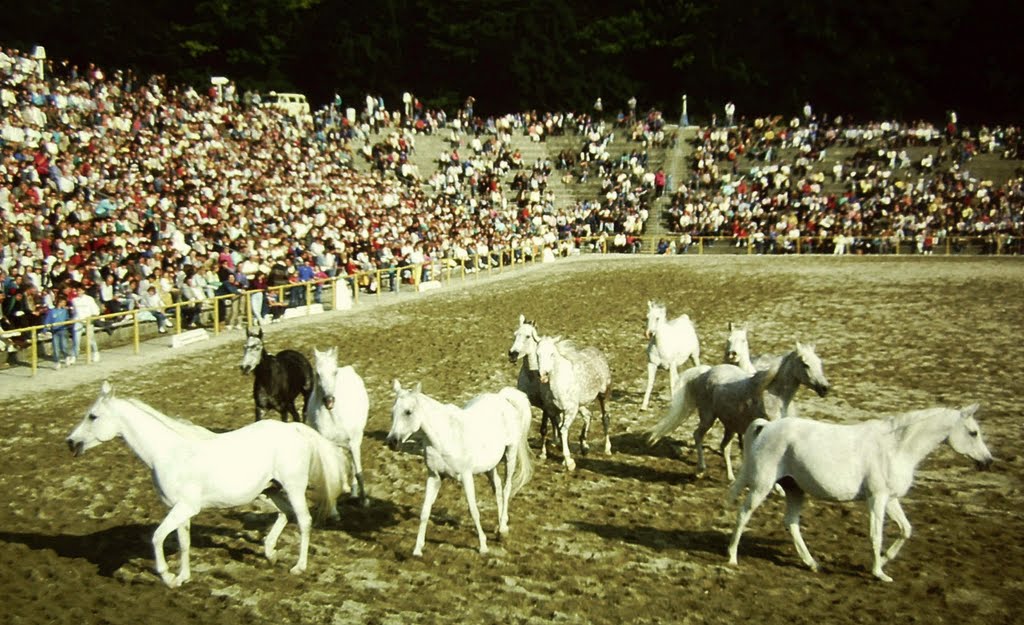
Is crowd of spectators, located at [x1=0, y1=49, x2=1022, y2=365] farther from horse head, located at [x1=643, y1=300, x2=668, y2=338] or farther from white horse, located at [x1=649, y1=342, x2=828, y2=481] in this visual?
white horse, located at [x1=649, y1=342, x2=828, y2=481]

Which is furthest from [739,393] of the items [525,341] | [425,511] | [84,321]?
[84,321]

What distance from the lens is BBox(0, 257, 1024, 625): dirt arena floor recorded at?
28.7ft

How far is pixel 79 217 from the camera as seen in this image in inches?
1063

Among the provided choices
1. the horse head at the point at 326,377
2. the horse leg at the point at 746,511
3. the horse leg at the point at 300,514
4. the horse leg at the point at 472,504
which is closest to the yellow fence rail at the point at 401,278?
the horse head at the point at 326,377

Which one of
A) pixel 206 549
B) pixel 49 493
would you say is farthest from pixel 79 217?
pixel 206 549

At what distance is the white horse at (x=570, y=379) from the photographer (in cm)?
1290

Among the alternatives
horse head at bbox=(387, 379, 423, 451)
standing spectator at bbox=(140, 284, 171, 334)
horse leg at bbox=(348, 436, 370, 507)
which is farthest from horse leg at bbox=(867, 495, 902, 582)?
standing spectator at bbox=(140, 284, 171, 334)

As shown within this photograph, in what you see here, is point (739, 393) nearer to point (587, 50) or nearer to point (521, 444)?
point (521, 444)

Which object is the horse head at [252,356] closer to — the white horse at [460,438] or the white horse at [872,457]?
the white horse at [460,438]

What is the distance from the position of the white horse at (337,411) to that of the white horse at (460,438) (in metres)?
1.70

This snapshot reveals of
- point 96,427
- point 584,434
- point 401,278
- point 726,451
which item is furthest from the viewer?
point 401,278

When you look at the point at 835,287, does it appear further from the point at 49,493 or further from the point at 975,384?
the point at 49,493

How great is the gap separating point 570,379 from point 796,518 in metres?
4.46

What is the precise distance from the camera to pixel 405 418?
9.70m
